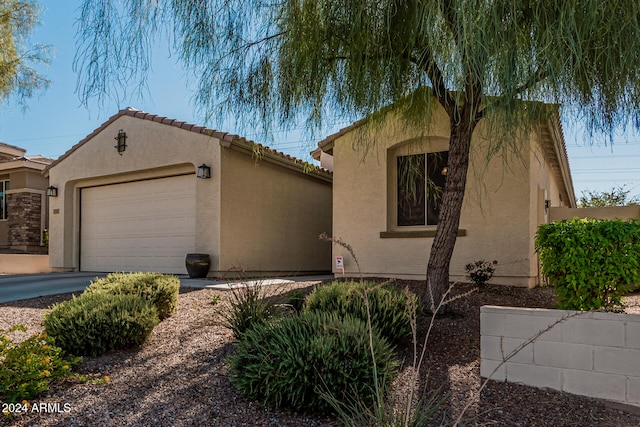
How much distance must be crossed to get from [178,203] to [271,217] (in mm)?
2523

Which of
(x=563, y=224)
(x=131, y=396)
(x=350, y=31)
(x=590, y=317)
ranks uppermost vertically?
(x=350, y=31)

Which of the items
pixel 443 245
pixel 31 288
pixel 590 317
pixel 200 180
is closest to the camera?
pixel 590 317

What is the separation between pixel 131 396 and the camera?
13.3 feet

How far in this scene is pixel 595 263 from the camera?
4465mm

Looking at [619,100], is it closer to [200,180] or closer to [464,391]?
[464,391]

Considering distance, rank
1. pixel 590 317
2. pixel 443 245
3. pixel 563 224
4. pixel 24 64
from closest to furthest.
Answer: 1. pixel 590 317
2. pixel 563 224
3. pixel 443 245
4. pixel 24 64

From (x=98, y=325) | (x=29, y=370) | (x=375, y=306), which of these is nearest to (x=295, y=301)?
(x=375, y=306)

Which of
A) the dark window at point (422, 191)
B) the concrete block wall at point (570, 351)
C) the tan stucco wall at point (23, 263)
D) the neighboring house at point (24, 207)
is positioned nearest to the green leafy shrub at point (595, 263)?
the concrete block wall at point (570, 351)

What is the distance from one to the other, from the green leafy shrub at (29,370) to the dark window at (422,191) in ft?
21.8

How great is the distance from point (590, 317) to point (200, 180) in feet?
30.6

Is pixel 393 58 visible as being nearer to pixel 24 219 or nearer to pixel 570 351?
pixel 570 351

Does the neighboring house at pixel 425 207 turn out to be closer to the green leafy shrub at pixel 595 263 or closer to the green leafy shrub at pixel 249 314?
the green leafy shrub at pixel 595 263

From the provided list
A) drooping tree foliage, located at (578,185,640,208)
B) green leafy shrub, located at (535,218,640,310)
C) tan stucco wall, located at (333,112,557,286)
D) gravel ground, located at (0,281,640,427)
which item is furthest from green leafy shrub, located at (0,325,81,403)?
drooping tree foliage, located at (578,185,640,208)

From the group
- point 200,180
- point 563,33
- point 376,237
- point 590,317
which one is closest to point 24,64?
point 200,180
